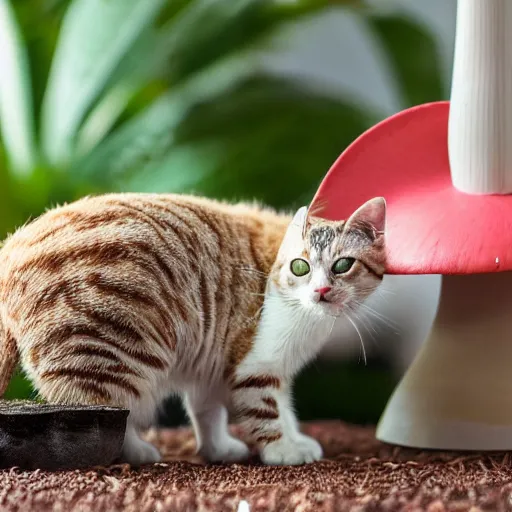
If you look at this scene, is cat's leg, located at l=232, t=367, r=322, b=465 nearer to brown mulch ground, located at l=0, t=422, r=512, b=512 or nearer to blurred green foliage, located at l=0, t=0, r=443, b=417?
brown mulch ground, located at l=0, t=422, r=512, b=512

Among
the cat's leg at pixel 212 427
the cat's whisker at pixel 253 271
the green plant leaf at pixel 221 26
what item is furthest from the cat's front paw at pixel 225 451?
the green plant leaf at pixel 221 26

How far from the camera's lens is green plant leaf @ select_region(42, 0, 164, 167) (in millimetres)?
1448

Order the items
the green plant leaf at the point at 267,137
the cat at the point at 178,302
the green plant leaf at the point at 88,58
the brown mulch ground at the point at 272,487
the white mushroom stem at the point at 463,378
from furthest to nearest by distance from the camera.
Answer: the green plant leaf at the point at 267,137, the green plant leaf at the point at 88,58, the white mushroom stem at the point at 463,378, the cat at the point at 178,302, the brown mulch ground at the point at 272,487

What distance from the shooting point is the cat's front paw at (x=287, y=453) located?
879mm

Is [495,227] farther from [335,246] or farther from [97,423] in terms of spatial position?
[97,423]

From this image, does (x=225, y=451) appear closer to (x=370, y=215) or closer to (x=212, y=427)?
(x=212, y=427)

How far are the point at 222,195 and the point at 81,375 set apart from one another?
0.77 meters

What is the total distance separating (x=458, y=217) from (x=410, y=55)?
90cm

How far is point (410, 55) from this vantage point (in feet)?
5.42

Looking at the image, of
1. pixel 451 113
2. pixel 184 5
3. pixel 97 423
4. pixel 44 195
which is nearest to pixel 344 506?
pixel 97 423

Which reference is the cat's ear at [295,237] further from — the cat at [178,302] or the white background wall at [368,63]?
the white background wall at [368,63]

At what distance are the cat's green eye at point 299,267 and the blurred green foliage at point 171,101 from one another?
59 centimetres

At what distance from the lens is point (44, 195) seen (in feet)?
4.58

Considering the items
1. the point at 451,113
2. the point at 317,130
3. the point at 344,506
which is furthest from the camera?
the point at 317,130
